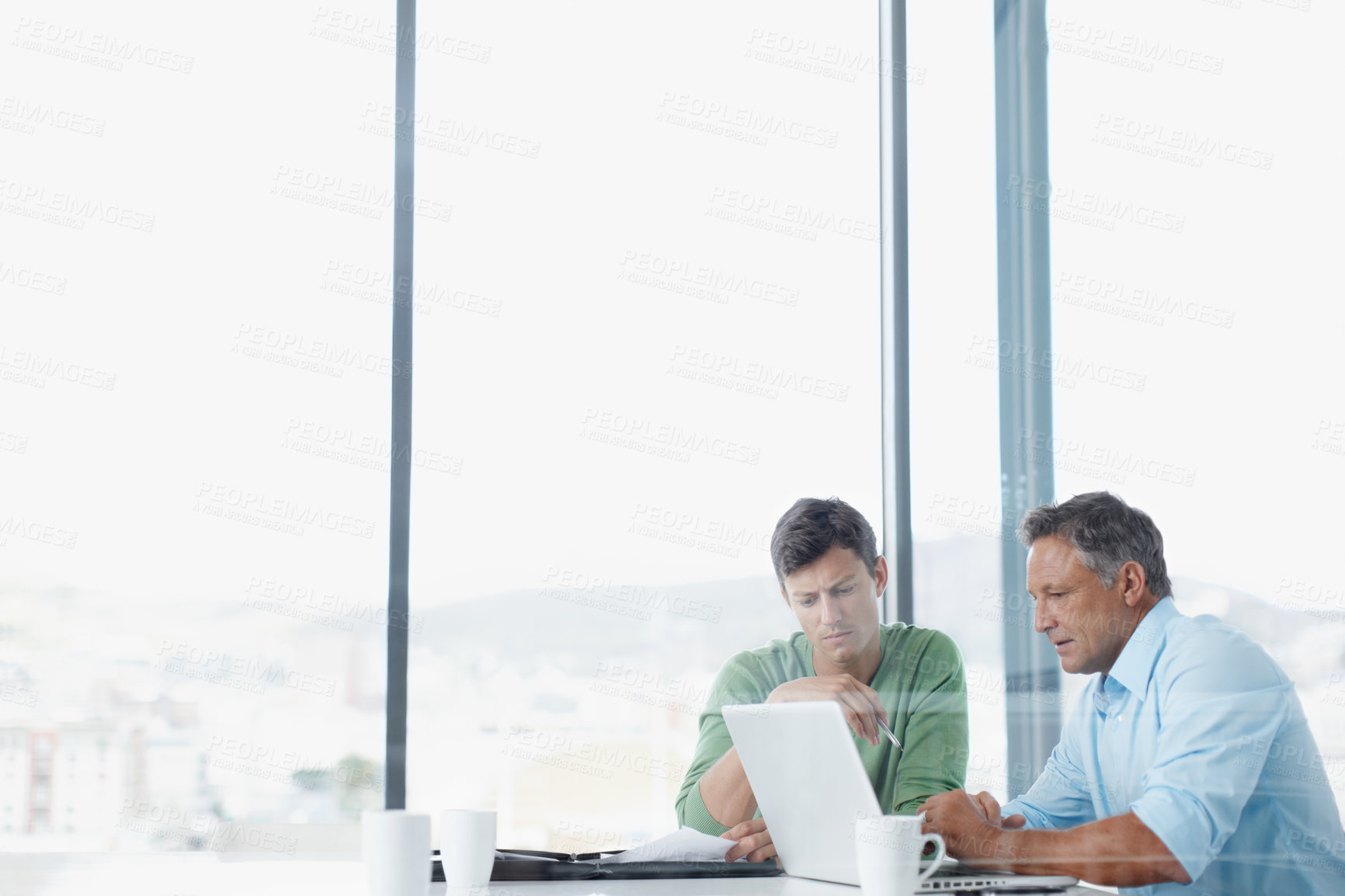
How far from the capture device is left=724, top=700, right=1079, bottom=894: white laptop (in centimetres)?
135

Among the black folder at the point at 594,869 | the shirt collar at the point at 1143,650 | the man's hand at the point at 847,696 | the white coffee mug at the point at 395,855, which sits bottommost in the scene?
the black folder at the point at 594,869

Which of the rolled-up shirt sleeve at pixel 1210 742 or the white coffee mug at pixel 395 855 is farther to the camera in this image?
the rolled-up shirt sleeve at pixel 1210 742

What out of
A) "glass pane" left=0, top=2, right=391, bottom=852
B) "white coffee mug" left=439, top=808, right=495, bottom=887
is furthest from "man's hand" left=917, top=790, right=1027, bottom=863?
"glass pane" left=0, top=2, right=391, bottom=852

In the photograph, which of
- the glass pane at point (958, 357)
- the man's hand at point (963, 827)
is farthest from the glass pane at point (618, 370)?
the man's hand at point (963, 827)

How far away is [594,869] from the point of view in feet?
5.05

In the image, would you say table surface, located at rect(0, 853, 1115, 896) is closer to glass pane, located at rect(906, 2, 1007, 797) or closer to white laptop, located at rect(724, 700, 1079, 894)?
white laptop, located at rect(724, 700, 1079, 894)

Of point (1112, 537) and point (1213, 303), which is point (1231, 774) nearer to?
point (1112, 537)

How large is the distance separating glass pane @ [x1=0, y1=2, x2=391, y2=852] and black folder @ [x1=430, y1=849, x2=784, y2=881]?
1256 millimetres

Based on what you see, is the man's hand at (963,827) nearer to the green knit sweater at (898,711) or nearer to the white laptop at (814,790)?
the white laptop at (814,790)

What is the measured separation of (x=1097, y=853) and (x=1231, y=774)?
0.23 meters

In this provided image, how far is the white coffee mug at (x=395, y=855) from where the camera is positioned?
1.19 m

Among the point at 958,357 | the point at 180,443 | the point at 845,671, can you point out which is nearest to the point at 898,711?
the point at 845,671

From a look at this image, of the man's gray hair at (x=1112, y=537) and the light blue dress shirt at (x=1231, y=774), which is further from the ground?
the man's gray hair at (x=1112, y=537)

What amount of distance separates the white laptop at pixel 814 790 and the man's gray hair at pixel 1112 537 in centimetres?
64
